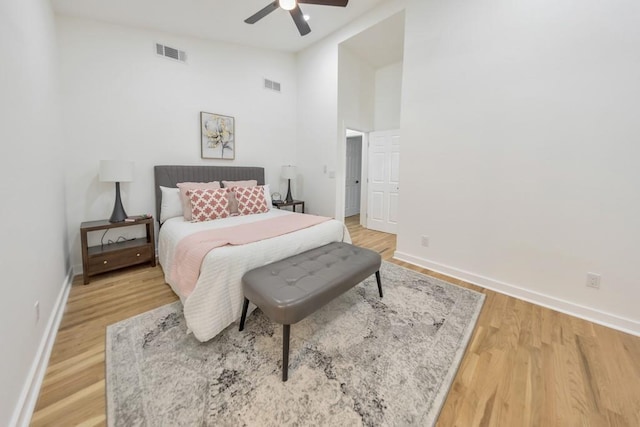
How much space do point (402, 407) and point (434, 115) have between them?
2.74 m

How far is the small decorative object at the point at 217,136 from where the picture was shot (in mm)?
3570

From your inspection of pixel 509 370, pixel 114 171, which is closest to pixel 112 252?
pixel 114 171

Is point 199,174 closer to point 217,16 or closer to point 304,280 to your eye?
point 217,16

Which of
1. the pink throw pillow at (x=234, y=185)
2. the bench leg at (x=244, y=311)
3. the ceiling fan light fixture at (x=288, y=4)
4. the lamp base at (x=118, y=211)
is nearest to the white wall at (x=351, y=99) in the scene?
the pink throw pillow at (x=234, y=185)

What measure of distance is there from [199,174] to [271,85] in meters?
1.98

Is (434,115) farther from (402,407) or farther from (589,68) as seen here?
(402,407)

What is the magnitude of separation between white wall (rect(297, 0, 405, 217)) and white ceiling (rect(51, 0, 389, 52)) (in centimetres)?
28

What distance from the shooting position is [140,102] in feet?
10.0

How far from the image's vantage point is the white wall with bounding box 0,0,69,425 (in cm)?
113

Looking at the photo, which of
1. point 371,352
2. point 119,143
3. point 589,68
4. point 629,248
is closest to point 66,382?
point 371,352

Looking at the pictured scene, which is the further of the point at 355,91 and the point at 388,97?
the point at 388,97

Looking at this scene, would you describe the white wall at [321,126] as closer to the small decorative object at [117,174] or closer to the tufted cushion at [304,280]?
the tufted cushion at [304,280]

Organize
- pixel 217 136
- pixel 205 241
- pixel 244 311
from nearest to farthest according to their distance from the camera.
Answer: pixel 244 311 → pixel 205 241 → pixel 217 136

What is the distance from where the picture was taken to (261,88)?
13.4 ft
